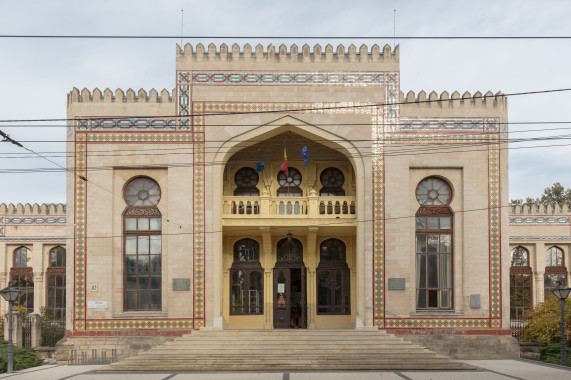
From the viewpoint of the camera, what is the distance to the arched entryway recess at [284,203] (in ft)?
71.8

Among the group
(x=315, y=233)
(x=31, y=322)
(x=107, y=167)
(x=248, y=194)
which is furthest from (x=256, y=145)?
(x=31, y=322)

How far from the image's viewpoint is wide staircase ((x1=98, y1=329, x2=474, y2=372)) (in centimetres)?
1895

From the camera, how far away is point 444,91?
882 inches

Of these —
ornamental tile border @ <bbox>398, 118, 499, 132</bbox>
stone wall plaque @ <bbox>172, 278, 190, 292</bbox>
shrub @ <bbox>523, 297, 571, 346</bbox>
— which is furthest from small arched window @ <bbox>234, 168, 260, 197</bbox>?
shrub @ <bbox>523, 297, 571, 346</bbox>

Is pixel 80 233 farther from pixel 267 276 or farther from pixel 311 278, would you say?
pixel 311 278

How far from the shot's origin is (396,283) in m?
21.6

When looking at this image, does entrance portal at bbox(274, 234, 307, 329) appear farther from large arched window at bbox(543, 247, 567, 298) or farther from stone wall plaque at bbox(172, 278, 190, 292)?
large arched window at bbox(543, 247, 567, 298)

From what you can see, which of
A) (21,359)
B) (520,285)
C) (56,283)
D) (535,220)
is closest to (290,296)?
(21,359)

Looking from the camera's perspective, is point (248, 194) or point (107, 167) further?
point (248, 194)

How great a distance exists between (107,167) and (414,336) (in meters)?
11.9

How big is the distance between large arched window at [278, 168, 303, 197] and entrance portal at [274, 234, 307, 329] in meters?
1.77

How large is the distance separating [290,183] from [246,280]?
13.1 ft

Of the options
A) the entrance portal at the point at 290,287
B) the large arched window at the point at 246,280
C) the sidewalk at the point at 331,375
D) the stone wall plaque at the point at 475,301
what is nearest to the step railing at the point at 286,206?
the entrance portal at the point at 290,287

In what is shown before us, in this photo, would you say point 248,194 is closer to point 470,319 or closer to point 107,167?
point 107,167
